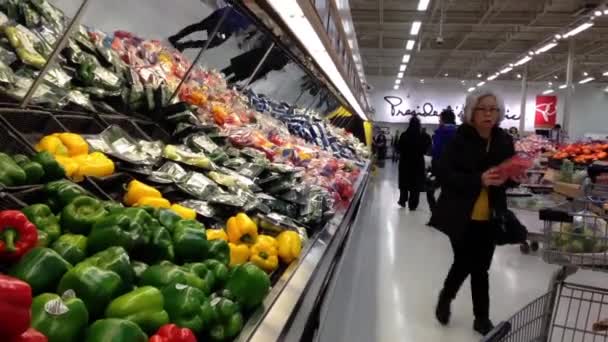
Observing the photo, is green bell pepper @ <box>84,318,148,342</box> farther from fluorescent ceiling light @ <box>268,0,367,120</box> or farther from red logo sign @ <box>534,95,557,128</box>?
red logo sign @ <box>534,95,557,128</box>

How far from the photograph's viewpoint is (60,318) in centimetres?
86

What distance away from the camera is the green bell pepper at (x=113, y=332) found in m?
0.89

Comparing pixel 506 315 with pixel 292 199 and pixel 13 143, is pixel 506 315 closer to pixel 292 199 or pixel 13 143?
pixel 292 199

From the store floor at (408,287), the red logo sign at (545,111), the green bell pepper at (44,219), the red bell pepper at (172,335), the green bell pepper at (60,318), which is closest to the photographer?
the green bell pepper at (60,318)

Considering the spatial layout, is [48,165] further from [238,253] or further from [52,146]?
[238,253]

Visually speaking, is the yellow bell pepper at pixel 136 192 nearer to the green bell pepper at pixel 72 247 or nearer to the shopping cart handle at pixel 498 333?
the green bell pepper at pixel 72 247

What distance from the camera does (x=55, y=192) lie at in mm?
1449

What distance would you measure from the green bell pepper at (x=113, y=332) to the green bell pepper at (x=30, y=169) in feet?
2.40

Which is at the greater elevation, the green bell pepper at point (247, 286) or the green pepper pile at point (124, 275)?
the green pepper pile at point (124, 275)

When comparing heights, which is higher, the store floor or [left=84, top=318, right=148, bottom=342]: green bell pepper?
[left=84, top=318, right=148, bottom=342]: green bell pepper

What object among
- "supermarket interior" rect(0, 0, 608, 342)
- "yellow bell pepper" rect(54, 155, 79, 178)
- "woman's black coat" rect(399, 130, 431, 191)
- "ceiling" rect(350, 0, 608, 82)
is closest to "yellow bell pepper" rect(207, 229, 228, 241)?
"supermarket interior" rect(0, 0, 608, 342)

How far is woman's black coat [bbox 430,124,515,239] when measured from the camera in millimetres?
3051

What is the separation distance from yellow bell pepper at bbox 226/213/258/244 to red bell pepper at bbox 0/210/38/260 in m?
0.84

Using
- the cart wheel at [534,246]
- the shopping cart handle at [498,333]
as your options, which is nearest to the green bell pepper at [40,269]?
the shopping cart handle at [498,333]
